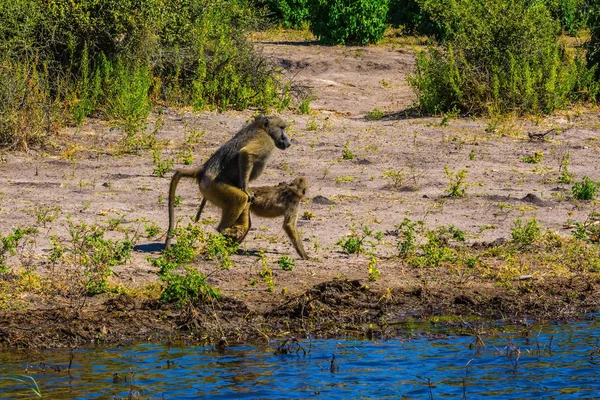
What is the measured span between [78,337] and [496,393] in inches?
133

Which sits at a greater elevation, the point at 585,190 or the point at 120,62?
the point at 120,62

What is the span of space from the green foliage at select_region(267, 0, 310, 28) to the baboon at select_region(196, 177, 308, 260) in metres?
20.4

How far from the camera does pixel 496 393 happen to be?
24.3 feet

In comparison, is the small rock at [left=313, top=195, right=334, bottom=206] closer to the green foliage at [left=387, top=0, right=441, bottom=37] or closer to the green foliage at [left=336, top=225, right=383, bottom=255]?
the green foliage at [left=336, top=225, right=383, bottom=255]

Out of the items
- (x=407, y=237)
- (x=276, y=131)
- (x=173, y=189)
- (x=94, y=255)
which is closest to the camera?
(x=94, y=255)

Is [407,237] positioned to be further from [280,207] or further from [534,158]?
[534,158]

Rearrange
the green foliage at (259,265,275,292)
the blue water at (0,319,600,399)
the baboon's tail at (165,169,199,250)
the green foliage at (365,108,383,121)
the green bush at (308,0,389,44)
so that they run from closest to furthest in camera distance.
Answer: the blue water at (0,319,600,399)
the green foliage at (259,265,275,292)
the baboon's tail at (165,169,199,250)
the green foliage at (365,108,383,121)
the green bush at (308,0,389,44)

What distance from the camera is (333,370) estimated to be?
25.4 feet

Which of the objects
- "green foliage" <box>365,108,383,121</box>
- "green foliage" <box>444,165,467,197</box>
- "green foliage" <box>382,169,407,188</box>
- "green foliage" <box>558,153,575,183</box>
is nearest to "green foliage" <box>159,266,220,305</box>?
"green foliage" <box>444,165,467,197</box>

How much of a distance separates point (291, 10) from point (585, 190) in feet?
63.9

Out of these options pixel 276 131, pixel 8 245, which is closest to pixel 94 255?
pixel 8 245

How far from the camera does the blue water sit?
724cm

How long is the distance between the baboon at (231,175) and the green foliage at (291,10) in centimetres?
2014

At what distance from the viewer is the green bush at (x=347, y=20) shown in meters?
25.7
